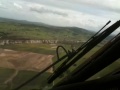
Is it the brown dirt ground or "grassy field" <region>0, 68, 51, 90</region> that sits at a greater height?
"grassy field" <region>0, 68, 51, 90</region>

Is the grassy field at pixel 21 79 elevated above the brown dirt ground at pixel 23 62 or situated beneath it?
elevated above

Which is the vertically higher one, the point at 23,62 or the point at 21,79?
the point at 21,79

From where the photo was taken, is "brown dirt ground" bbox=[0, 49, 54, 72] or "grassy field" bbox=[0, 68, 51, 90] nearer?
"grassy field" bbox=[0, 68, 51, 90]

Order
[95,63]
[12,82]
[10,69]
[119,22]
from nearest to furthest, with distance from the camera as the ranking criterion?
[95,63], [119,22], [12,82], [10,69]

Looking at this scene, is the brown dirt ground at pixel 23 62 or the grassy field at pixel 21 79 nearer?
the grassy field at pixel 21 79

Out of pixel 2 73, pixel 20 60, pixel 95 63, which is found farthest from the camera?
pixel 20 60

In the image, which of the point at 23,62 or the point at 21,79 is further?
the point at 23,62

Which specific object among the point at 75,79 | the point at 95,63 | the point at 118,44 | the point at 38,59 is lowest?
the point at 38,59

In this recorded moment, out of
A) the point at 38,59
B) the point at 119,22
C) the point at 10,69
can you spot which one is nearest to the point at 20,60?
the point at 38,59

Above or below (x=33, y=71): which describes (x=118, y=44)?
above

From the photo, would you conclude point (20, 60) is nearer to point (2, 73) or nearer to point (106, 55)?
point (2, 73)

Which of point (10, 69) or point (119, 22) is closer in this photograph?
point (119, 22)
